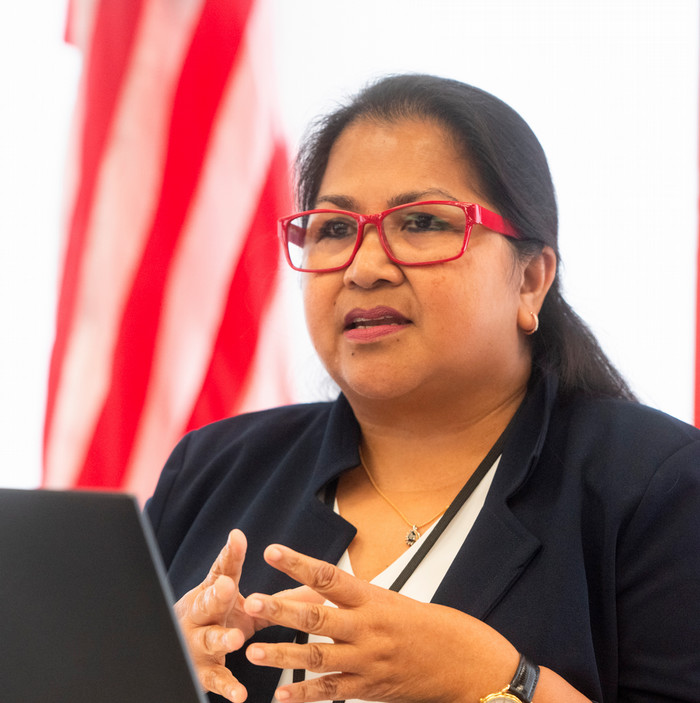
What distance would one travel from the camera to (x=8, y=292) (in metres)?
2.25

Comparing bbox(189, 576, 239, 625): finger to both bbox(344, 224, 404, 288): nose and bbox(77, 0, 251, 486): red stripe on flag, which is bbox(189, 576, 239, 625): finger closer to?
bbox(344, 224, 404, 288): nose

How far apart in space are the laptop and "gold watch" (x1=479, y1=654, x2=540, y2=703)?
0.46 metres

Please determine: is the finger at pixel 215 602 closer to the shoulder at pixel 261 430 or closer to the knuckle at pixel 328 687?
the knuckle at pixel 328 687

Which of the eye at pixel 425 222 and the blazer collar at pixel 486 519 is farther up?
the eye at pixel 425 222

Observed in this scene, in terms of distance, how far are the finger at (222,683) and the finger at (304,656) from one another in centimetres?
14

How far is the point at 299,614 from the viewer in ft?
2.58

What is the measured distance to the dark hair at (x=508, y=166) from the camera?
4.30ft

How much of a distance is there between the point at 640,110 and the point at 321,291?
0.94 metres

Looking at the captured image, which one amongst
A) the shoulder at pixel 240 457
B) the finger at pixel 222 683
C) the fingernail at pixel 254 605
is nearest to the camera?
the fingernail at pixel 254 605

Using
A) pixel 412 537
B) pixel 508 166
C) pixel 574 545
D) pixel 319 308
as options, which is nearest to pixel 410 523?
pixel 412 537

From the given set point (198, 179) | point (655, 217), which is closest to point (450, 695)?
point (655, 217)

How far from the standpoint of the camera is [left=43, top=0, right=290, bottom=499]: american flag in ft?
Answer: 7.19

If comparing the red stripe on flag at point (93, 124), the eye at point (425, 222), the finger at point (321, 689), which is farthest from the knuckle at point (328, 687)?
the red stripe on flag at point (93, 124)

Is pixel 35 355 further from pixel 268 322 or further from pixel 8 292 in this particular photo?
pixel 268 322
